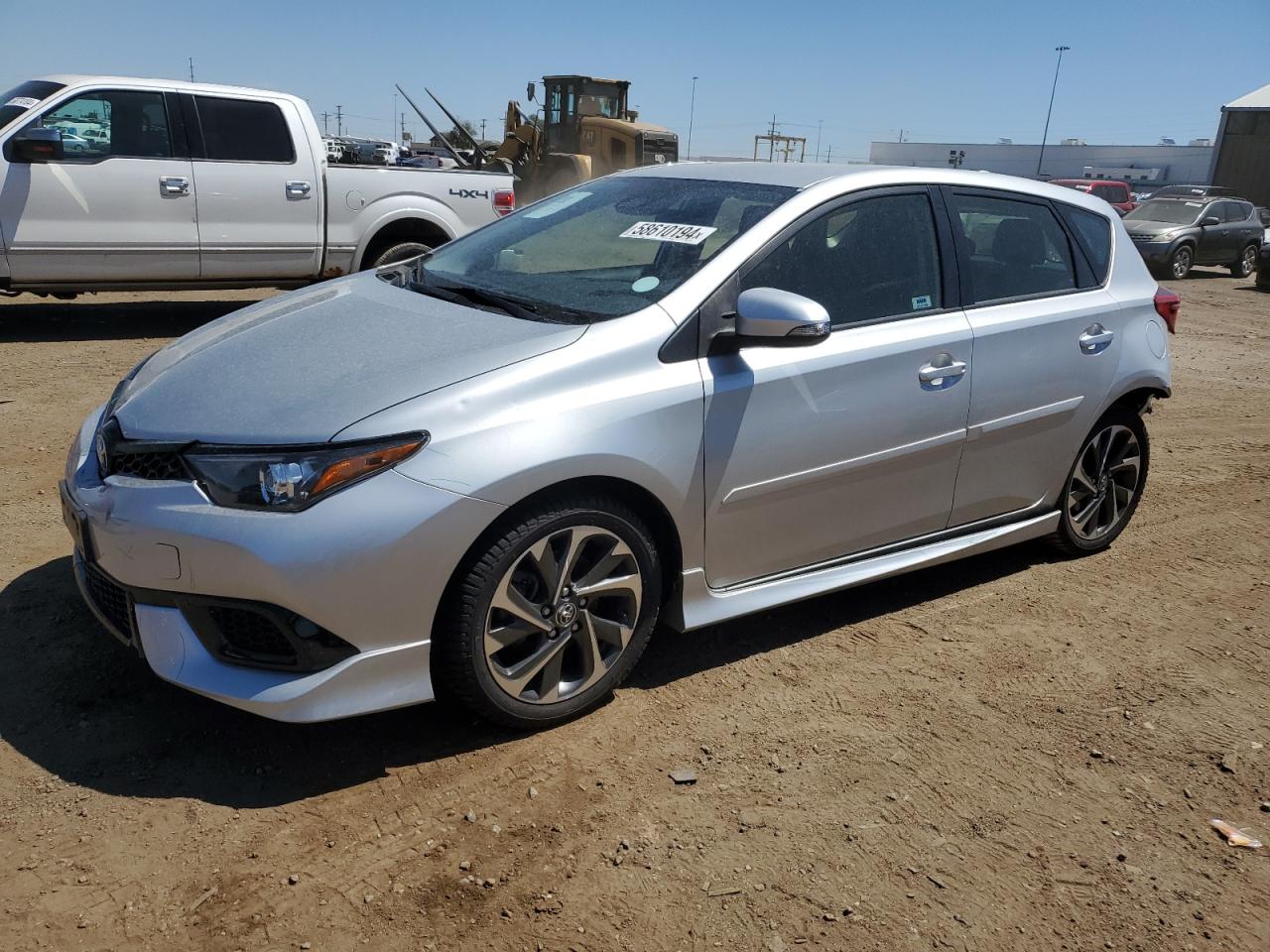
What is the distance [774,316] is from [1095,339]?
1981 millimetres

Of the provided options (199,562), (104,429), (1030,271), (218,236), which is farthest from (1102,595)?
(218,236)

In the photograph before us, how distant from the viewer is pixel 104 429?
3162 mm

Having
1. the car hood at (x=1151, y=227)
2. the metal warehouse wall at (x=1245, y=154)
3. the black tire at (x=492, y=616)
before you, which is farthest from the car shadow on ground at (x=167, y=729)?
the metal warehouse wall at (x=1245, y=154)

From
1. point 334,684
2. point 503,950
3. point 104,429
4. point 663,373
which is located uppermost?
point 663,373

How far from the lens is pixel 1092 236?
4.71 metres

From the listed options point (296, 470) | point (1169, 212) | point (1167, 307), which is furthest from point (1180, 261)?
point (296, 470)

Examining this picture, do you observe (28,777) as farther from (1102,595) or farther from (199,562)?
(1102,595)

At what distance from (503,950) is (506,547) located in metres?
1.03

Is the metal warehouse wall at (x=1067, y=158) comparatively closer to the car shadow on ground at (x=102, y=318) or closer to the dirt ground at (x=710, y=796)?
the car shadow on ground at (x=102, y=318)

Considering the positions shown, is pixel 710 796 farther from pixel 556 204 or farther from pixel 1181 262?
pixel 1181 262

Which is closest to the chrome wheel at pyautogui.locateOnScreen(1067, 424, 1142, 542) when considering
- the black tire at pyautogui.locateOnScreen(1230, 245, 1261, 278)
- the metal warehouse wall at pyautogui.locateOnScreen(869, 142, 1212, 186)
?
the black tire at pyautogui.locateOnScreen(1230, 245, 1261, 278)

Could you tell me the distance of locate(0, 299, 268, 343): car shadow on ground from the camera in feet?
28.2

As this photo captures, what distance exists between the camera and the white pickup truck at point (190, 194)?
26.0 feet

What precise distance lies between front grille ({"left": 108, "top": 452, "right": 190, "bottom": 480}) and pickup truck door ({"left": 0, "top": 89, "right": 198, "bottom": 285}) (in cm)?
604
